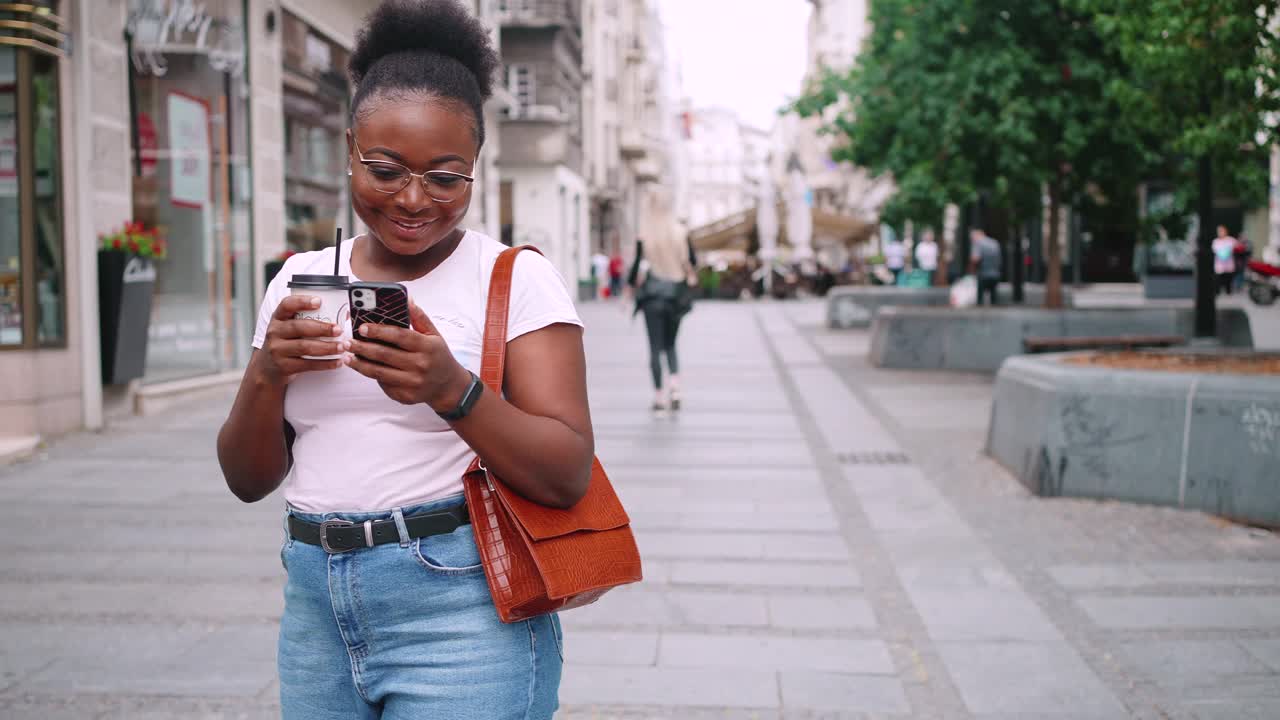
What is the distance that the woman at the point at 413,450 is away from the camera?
6.57 feet

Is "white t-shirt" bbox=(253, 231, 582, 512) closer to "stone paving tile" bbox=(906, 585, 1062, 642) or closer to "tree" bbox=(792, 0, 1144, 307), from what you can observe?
"stone paving tile" bbox=(906, 585, 1062, 642)

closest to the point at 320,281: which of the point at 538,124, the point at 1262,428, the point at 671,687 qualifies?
the point at 671,687

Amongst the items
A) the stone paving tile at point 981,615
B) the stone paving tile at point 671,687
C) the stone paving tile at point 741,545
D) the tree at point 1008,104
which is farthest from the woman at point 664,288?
the stone paving tile at point 671,687

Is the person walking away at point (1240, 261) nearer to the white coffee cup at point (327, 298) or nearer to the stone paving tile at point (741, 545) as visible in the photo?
the stone paving tile at point (741, 545)

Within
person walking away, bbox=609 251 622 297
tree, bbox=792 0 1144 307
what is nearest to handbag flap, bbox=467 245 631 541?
tree, bbox=792 0 1144 307

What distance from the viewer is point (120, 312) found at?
10.6 metres

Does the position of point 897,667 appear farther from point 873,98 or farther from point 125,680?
point 873,98

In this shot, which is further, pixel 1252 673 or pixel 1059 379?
pixel 1059 379

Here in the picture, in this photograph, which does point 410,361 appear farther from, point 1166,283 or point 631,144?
point 631,144

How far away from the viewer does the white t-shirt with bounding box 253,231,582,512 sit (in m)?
2.01

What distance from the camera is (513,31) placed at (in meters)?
36.5

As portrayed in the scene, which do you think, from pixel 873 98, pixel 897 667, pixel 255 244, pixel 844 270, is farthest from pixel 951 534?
pixel 844 270

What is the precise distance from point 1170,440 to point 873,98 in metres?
12.8

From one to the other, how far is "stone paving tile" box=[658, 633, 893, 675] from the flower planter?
702 centimetres
